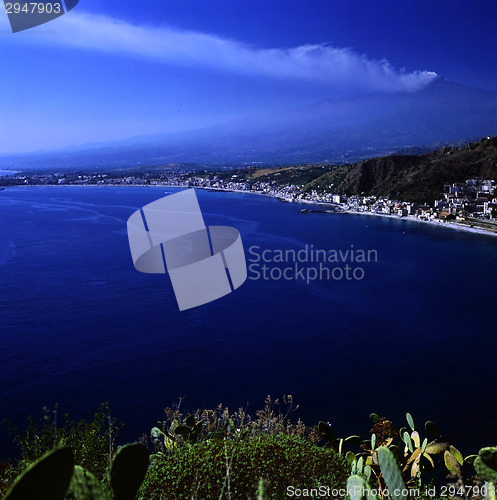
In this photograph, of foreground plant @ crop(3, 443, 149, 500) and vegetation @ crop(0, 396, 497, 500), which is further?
vegetation @ crop(0, 396, 497, 500)

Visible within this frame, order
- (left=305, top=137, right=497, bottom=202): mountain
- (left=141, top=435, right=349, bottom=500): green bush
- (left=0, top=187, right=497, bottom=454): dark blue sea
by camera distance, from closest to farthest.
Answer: (left=141, top=435, right=349, bottom=500): green bush < (left=0, top=187, right=497, bottom=454): dark blue sea < (left=305, top=137, right=497, bottom=202): mountain

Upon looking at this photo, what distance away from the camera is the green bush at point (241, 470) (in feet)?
8.34

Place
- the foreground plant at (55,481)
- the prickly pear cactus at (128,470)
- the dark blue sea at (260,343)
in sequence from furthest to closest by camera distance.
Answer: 1. the dark blue sea at (260,343)
2. the prickly pear cactus at (128,470)
3. the foreground plant at (55,481)

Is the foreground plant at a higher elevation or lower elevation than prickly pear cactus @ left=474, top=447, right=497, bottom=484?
higher

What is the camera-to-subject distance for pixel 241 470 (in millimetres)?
2650

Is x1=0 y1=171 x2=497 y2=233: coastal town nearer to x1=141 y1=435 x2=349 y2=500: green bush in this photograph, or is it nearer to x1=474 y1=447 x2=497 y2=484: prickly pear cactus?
x1=141 y1=435 x2=349 y2=500: green bush

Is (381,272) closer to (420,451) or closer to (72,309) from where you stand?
(72,309)

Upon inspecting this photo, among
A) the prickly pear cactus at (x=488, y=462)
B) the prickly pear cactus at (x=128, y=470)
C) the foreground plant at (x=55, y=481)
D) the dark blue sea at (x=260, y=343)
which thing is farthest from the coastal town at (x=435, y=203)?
the foreground plant at (x=55, y=481)

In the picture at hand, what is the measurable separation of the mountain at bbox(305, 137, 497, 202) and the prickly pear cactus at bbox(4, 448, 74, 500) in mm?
33218

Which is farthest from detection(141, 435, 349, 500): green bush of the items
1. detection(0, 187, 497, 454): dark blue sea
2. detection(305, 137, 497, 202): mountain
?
detection(305, 137, 497, 202): mountain

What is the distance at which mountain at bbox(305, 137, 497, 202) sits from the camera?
33.0m

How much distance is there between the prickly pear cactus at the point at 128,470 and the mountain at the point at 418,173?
32.7m

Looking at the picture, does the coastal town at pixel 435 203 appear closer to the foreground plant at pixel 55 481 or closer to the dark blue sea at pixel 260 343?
the dark blue sea at pixel 260 343

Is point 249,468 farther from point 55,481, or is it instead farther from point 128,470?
point 55,481
